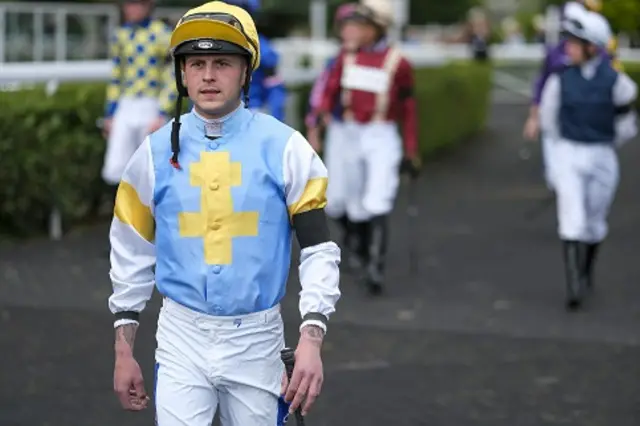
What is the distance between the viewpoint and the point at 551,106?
9.77 meters

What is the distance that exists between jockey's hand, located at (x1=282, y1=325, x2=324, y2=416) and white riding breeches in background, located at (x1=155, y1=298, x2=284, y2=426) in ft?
0.62

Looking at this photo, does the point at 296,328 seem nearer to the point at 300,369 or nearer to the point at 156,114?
the point at 156,114

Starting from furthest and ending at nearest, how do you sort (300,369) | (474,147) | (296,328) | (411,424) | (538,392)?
(474,147) → (296,328) → (538,392) → (411,424) → (300,369)

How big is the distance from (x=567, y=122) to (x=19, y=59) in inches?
710

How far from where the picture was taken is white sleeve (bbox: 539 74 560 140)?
9.71m

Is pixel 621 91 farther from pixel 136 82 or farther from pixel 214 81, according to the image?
pixel 214 81

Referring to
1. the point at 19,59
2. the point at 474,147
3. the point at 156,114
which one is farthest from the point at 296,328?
the point at 19,59

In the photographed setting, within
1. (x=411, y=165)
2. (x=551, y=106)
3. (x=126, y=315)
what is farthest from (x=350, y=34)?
(x=126, y=315)

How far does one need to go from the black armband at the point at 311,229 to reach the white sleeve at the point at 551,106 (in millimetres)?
5762

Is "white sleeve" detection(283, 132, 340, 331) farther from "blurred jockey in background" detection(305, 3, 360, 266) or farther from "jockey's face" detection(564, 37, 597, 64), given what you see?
"blurred jockey in background" detection(305, 3, 360, 266)

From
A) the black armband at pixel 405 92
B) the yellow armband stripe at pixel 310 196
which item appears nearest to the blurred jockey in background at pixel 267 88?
the black armband at pixel 405 92

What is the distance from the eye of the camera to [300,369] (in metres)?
3.93

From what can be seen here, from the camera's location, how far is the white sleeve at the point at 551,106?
9.71 meters

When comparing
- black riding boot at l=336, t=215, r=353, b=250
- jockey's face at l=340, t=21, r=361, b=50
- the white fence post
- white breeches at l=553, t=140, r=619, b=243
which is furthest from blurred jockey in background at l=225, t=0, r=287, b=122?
the white fence post
